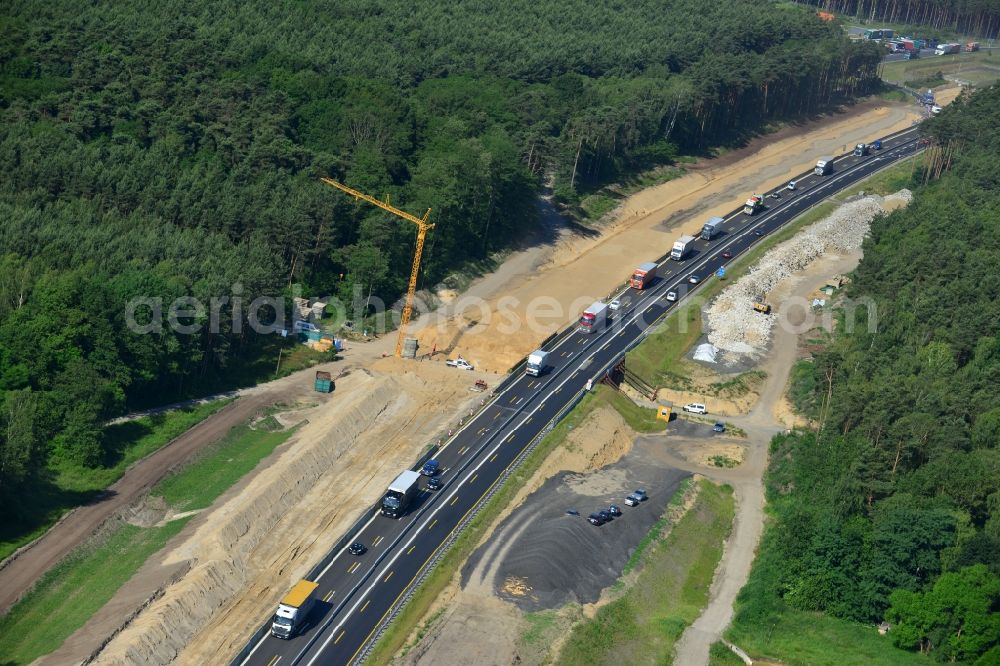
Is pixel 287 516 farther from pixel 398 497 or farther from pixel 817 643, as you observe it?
pixel 817 643

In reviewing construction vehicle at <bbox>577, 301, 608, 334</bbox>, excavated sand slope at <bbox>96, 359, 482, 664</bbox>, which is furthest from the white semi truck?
construction vehicle at <bbox>577, 301, 608, 334</bbox>

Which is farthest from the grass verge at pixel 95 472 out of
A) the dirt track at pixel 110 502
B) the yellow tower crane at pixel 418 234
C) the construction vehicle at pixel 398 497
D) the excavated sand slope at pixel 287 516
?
the yellow tower crane at pixel 418 234

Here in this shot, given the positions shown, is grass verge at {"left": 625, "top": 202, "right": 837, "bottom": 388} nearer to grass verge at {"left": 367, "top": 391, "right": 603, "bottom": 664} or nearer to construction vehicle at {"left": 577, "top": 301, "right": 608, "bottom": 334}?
construction vehicle at {"left": 577, "top": 301, "right": 608, "bottom": 334}

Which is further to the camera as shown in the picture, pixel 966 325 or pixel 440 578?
pixel 966 325

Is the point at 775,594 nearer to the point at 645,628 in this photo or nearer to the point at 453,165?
the point at 645,628

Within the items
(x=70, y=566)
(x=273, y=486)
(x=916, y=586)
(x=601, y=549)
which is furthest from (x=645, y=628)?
(x=70, y=566)

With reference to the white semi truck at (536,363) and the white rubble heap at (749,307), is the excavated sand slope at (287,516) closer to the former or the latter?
the white semi truck at (536,363)

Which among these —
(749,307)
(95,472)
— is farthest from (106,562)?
(749,307)
